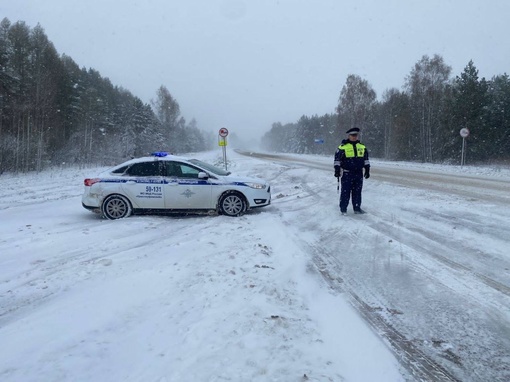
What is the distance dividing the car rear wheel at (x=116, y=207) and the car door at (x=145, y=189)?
0.59ft

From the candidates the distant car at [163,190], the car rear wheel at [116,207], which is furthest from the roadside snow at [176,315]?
the distant car at [163,190]

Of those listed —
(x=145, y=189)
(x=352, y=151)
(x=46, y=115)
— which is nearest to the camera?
(x=352, y=151)

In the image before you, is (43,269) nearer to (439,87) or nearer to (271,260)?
(271,260)

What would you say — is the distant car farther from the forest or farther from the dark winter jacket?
the forest

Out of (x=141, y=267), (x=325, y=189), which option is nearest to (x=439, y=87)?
(x=325, y=189)

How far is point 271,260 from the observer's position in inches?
196

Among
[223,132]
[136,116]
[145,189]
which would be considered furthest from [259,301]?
[136,116]

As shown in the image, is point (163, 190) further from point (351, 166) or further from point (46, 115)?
point (46, 115)

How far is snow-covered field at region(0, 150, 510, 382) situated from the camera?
2586 millimetres

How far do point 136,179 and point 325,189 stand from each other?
6.94 metres

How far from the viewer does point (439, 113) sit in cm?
4222

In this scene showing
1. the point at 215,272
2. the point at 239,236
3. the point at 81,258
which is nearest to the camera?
the point at 215,272

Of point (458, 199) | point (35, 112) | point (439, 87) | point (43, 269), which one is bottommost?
point (43, 269)

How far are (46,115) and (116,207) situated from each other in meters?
30.4
